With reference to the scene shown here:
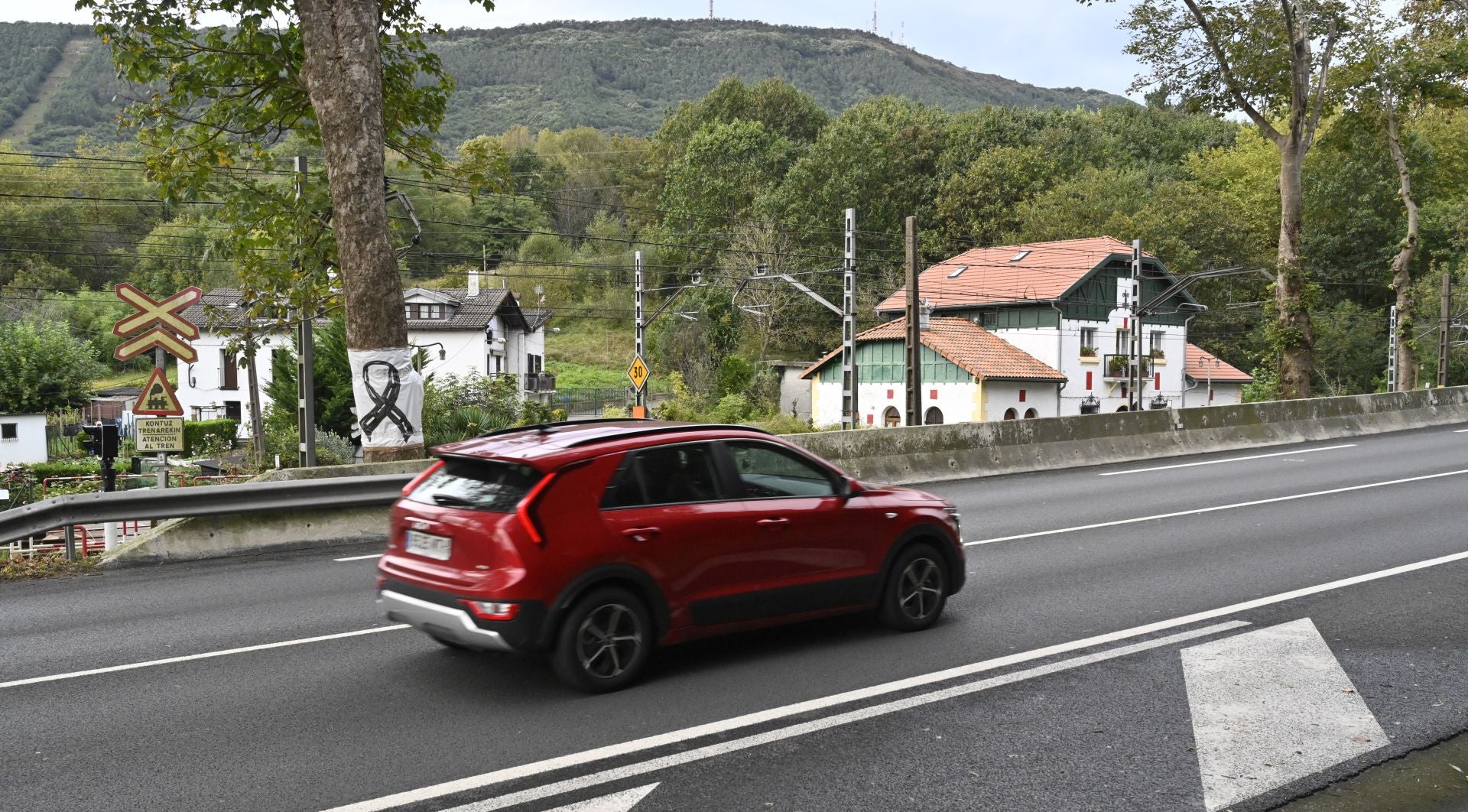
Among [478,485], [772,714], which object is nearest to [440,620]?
[478,485]

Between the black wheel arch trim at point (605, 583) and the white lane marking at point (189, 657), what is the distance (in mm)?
1325

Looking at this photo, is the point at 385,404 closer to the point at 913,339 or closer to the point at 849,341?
the point at 849,341

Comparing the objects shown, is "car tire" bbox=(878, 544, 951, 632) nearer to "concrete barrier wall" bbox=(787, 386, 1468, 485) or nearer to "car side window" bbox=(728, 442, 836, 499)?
"car side window" bbox=(728, 442, 836, 499)

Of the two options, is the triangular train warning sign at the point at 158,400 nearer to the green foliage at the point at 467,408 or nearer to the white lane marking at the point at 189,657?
the white lane marking at the point at 189,657

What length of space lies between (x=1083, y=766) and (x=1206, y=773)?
0.53 m

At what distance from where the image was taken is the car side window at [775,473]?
7.03m

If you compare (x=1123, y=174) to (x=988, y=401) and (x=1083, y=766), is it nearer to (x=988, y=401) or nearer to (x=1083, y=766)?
(x=988, y=401)

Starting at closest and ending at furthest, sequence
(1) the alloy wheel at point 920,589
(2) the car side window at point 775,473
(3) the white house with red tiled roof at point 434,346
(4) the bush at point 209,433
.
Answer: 1. (2) the car side window at point 775,473
2. (1) the alloy wheel at point 920,589
3. (4) the bush at point 209,433
4. (3) the white house with red tiled roof at point 434,346

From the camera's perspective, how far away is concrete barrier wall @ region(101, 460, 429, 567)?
1107cm

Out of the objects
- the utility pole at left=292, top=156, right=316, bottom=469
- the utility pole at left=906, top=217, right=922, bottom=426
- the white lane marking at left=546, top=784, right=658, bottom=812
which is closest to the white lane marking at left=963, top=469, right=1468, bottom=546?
the white lane marking at left=546, top=784, right=658, bottom=812

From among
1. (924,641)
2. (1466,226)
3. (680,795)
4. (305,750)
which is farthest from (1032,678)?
(1466,226)

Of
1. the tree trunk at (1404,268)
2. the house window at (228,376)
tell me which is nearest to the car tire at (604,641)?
the tree trunk at (1404,268)

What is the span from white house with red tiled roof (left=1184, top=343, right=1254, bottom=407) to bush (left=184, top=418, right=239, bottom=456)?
51548mm

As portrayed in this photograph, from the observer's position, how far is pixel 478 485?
6.43 meters
